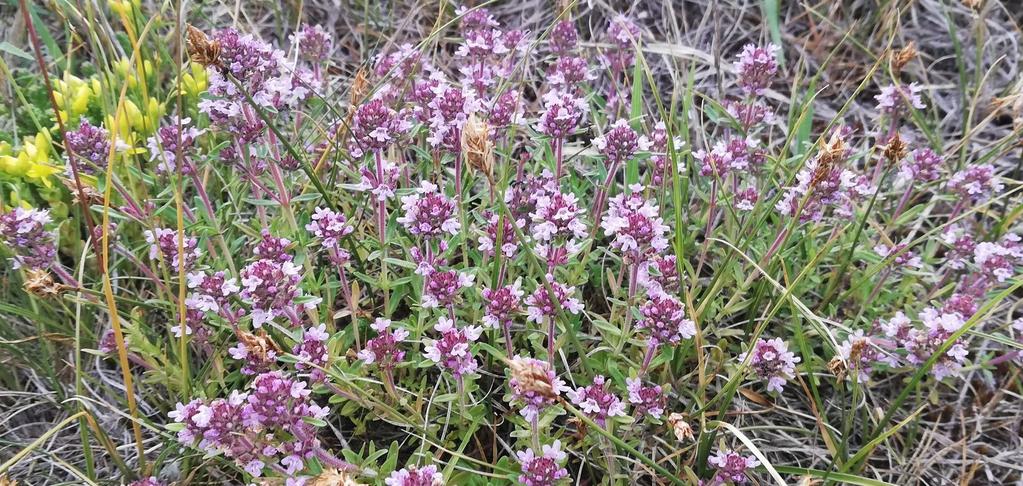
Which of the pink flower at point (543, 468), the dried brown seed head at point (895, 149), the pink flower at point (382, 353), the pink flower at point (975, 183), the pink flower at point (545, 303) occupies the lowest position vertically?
the pink flower at point (543, 468)

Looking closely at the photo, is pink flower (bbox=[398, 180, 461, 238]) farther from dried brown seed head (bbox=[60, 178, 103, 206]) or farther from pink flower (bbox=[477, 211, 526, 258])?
dried brown seed head (bbox=[60, 178, 103, 206])

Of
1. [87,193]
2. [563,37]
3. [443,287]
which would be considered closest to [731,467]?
[443,287]

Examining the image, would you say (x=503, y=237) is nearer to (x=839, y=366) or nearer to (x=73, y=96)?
(x=839, y=366)

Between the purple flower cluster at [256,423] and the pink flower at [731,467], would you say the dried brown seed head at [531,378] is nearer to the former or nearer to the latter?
the purple flower cluster at [256,423]

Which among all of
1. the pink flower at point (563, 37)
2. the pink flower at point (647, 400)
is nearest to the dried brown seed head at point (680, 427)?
the pink flower at point (647, 400)

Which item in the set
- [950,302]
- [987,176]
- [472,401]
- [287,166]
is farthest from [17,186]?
[987,176]

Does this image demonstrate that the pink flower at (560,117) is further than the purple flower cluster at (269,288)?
Yes

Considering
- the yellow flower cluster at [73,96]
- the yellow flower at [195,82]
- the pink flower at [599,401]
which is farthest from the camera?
the yellow flower at [195,82]
